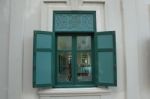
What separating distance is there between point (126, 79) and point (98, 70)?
818 mm

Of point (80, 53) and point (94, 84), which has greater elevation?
point (80, 53)

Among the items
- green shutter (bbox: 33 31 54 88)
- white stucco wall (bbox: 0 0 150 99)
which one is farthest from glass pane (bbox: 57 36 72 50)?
white stucco wall (bbox: 0 0 150 99)

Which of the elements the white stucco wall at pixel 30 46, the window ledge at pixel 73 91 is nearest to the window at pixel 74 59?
the window ledge at pixel 73 91

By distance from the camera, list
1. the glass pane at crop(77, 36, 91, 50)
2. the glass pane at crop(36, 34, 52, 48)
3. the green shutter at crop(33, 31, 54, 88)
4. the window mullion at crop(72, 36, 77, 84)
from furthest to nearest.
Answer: the glass pane at crop(77, 36, 91, 50) < the window mullion at crop(72, 36, 77, 84) < the glass pane at crop(36, 34, 52, 48) < the green shutter at crop(33, 31, 54, 88)

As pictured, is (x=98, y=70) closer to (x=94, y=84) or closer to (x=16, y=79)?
(x=94, y=84)

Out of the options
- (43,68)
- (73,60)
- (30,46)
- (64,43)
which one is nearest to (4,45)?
(30,46)

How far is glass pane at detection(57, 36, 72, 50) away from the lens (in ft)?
23.3

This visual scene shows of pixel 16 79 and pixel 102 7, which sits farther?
pixel 102 7

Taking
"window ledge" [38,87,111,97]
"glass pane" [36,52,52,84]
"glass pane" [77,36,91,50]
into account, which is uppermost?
"glass pane" [77,36,91,50]

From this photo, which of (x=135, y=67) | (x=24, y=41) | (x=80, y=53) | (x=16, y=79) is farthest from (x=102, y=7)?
(x=16, y=79)

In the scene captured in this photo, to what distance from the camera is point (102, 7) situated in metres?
7.22

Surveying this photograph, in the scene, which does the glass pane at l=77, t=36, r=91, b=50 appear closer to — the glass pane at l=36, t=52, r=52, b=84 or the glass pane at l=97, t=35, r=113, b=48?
the glass pane at l=97, t=35, r=113, b=48

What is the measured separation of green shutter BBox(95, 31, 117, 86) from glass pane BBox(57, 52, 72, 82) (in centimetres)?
79

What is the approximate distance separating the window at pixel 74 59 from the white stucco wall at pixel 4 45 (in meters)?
0.82
